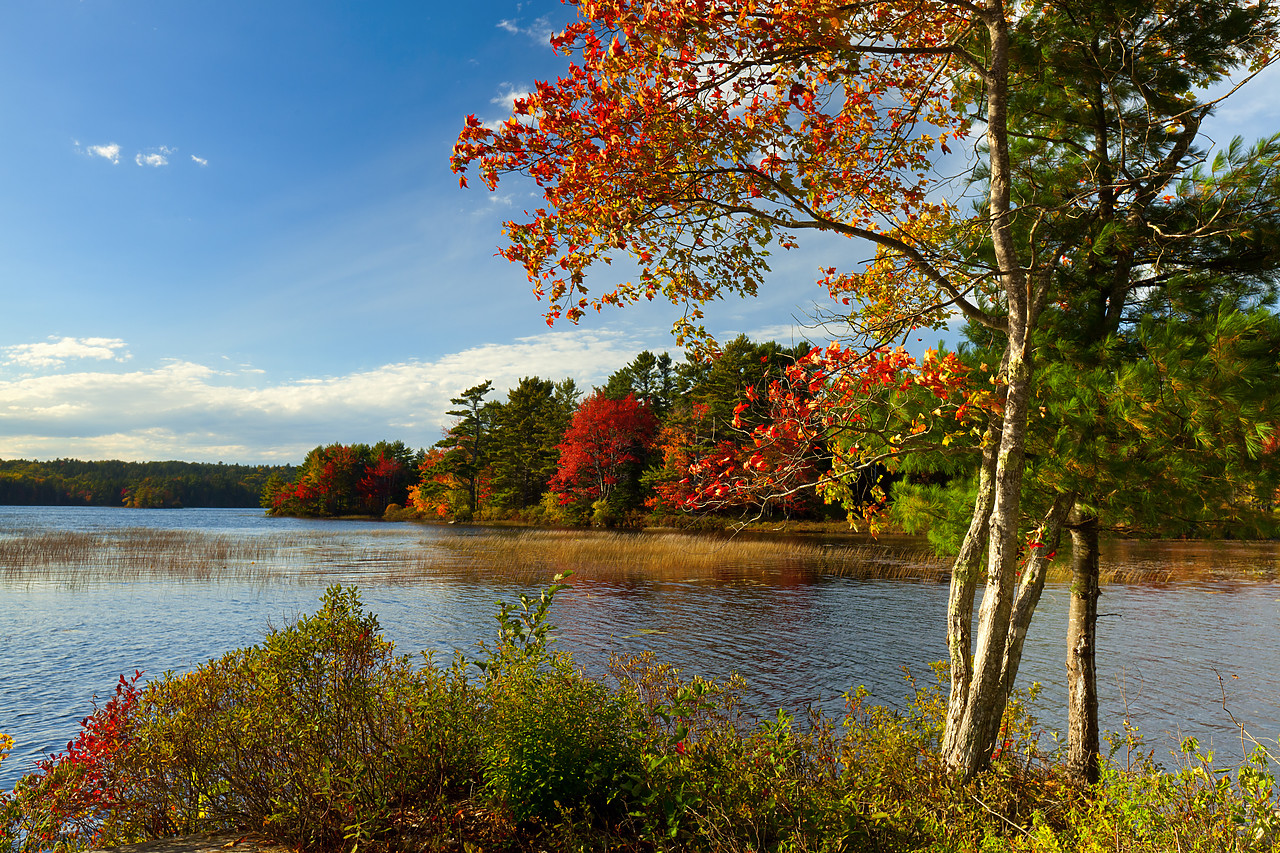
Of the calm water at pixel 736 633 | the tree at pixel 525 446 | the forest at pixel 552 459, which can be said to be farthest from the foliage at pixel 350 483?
the calm water at pixel 736 633

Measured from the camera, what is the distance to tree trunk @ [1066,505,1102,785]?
5.52 meters

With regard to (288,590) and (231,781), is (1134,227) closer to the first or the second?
(231,781)

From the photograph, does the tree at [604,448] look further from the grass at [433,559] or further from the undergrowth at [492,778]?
the undergrowth at [492,778]

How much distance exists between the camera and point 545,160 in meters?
4.71

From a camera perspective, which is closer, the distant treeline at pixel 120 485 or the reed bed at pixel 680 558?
the reed bed at pixel 680 558

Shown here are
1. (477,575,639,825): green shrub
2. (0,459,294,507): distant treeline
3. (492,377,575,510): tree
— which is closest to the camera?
(477,575,639,825): green shrub

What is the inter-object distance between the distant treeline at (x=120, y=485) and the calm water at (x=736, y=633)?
308 feet

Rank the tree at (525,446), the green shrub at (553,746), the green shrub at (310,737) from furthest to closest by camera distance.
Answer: the tree at (525,446), the green shrub at (310,737), the green shrub at (553,746)

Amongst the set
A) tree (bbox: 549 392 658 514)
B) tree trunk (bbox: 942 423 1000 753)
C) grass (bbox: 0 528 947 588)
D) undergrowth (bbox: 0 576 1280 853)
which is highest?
tree (bbox: 549 392 658 514)

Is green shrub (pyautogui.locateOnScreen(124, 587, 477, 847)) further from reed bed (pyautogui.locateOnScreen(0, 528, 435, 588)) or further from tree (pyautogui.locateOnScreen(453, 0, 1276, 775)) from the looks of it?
reed bed (pyautogui.locateOnScreen(0, 528, 435, 588))

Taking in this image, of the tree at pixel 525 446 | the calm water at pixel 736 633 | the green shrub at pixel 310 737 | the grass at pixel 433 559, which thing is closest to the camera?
the green shrub at pixel 310 737

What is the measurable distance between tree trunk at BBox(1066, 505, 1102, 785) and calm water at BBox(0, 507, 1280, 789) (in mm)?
2087

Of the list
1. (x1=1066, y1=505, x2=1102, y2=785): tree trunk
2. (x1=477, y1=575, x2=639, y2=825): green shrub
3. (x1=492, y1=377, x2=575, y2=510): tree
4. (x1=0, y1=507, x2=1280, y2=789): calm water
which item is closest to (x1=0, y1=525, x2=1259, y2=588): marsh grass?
(x1=0, y1=507, x2=1280, y2=789): calm water

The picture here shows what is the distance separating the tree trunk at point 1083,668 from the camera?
5.52 meters
